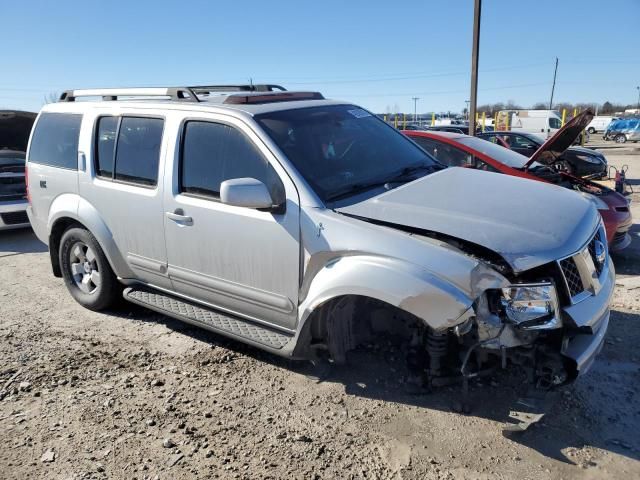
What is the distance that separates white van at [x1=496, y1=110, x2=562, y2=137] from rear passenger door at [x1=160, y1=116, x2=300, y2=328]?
33.6 m

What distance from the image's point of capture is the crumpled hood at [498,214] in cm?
267

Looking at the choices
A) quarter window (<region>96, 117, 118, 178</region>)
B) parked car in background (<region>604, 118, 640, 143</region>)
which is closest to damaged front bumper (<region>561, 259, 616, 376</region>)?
quarter window (<region>96, 117, 118, 178</region>)

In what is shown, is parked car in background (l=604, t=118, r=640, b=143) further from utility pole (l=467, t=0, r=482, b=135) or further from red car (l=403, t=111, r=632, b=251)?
red car (l=403, t=111, r=632, b=251)

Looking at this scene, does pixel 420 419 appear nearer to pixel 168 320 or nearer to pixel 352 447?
pixel 352 447

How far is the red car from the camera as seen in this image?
5.80 m

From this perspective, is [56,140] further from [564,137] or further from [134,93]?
[564,137]

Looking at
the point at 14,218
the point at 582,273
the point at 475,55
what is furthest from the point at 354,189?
the point at 475,55

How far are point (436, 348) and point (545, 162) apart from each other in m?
4.90

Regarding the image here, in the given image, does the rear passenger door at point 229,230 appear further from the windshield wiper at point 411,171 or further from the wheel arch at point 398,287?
the windshield wiper at point 411,171

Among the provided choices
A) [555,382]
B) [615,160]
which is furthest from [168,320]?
[615,160]

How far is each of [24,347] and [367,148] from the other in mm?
3294

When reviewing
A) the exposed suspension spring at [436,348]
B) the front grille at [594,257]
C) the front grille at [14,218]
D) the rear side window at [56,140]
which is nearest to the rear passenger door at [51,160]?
the rear side window at [56,140]

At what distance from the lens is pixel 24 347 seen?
4.29 metres

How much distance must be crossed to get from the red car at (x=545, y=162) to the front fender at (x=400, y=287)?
386cm
